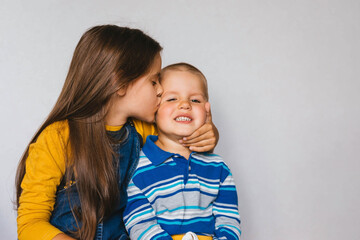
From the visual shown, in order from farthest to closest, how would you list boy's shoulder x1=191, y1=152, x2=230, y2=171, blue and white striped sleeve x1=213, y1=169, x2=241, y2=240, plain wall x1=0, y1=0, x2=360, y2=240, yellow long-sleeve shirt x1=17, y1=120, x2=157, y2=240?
plain wall x1=0, y1=0, x2=360, y2=240, boy's shoulder x1=191, y1=152, x2=230, y2=171, blue and white striped sleeve x1=213, y1=169, x2=241, y2=240, yellow long-sleeve shirt x1=17, y1=120, x2=157, y2=240

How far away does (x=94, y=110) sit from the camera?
1.24 metres

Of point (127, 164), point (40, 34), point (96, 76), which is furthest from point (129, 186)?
point (40, 34)

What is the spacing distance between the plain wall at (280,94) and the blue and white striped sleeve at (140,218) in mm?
871

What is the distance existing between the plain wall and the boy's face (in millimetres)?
605

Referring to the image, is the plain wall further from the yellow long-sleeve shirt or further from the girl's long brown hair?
the yellow long-sleeve shirt

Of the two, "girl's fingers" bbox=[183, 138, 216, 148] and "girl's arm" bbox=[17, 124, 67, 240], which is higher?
"girl's fingers" bbox=[183, 138, 216, 148]

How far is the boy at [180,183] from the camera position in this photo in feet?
3.77

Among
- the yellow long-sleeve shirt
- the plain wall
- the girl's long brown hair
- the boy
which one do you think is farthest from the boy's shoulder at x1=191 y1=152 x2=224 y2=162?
the plain wall

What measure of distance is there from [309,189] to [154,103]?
1209mm

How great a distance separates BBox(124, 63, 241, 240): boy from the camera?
1148mm

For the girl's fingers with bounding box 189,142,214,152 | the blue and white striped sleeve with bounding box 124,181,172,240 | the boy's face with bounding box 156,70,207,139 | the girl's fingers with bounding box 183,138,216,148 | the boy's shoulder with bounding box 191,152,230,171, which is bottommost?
the blue and white striped sleeve with bounding box 124,181,172,240

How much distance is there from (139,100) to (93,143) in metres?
0.23

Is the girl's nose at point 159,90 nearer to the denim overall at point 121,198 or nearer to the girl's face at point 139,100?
the girl's face at point 139,100

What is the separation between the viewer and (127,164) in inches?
49.8
